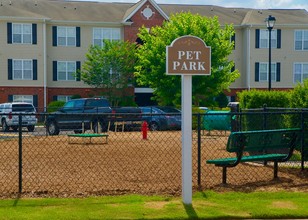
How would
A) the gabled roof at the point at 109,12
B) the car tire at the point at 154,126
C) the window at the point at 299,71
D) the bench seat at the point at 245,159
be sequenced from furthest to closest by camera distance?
the window at the point at 299,71 → the gabled roof at the point at 109,12 → the car tire at the point at 154,126 → the bench seat at the point at 245,159

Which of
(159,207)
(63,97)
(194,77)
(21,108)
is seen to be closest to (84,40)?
(63,97)

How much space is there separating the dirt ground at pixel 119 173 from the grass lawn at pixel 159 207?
2.13 feet

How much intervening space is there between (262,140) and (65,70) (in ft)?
108

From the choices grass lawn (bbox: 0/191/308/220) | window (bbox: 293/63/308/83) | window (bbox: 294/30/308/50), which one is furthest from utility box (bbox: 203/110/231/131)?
window (bbox: 294/30/308/50)

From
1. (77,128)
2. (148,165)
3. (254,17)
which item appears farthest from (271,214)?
(254,17)

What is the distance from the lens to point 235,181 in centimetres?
1077

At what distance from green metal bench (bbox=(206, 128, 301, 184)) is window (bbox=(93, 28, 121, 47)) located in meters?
32.0

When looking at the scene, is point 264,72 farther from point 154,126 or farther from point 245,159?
point 245,159

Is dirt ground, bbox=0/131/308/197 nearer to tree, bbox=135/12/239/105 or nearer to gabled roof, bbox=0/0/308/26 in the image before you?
tree, bbox=135/12/239/105

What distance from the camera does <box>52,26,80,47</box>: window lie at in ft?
139

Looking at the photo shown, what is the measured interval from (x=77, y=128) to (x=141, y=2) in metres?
20.0

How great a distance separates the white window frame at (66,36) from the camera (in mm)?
42344

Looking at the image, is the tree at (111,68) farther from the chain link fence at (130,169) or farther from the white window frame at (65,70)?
the chain link fence at (130,169)

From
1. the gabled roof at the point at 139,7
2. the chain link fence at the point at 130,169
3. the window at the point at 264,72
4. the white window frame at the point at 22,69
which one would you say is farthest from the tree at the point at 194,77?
the chain link fence at the point at 130,169
